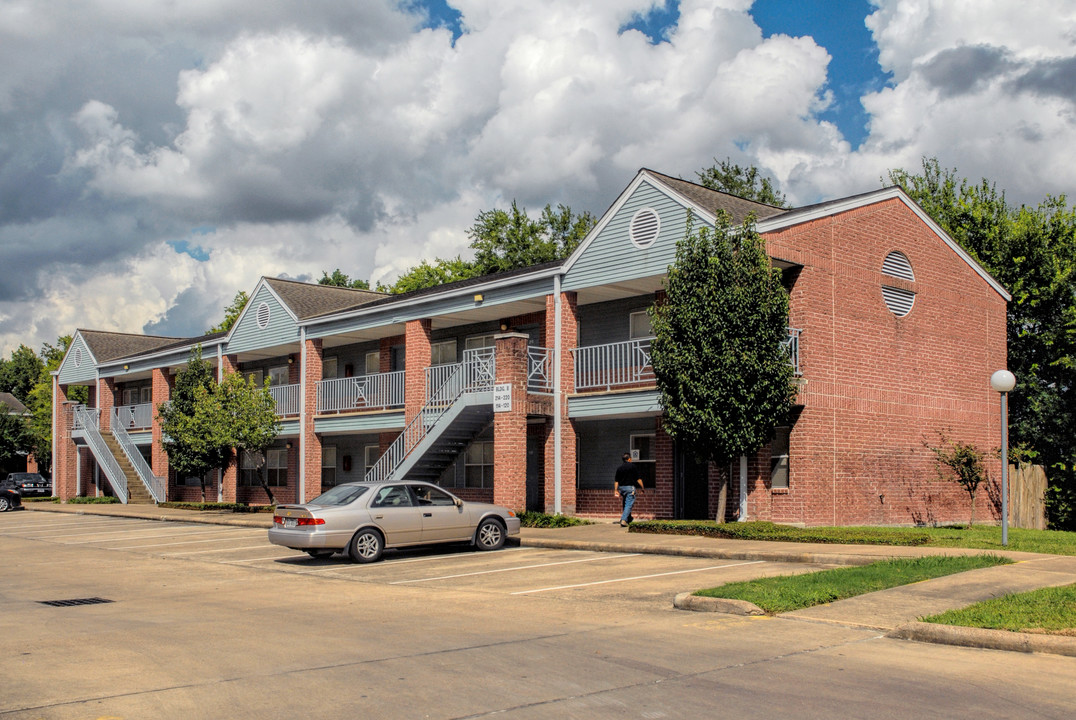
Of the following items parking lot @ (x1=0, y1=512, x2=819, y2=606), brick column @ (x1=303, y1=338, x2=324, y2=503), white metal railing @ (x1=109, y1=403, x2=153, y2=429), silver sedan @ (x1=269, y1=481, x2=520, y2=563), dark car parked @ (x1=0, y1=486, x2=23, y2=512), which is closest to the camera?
parking lot @ (x1=0, y1=512, x2=819, y2=606)

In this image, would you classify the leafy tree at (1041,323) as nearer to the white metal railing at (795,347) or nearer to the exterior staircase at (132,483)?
the white metal railing at (795,347)

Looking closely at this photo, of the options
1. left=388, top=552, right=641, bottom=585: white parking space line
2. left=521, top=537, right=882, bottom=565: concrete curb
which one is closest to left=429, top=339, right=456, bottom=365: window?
left=521, top=537, right=882, bottom=565: concrete curb

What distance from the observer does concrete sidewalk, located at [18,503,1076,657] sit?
920cm

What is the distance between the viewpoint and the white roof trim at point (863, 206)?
21203 millimetres

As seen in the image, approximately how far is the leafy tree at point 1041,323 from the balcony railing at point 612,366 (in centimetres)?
1369

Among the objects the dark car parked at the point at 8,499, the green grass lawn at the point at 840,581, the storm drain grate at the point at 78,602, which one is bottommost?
the dark car parked at the point at 8,499

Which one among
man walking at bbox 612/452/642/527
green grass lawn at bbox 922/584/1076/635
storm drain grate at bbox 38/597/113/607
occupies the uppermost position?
man walking at bbox 612/452/642/527

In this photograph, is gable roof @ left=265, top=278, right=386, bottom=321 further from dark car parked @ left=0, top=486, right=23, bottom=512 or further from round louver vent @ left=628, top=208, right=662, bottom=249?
round louver vent @ left=628, top=208, right=662, bottom=249

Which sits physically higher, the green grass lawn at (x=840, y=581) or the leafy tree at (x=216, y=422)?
the leafy tree at (x=216, y=422)

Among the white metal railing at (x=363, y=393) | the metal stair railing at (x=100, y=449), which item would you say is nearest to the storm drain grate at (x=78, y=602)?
the white metal railing at (x=363, y=393)

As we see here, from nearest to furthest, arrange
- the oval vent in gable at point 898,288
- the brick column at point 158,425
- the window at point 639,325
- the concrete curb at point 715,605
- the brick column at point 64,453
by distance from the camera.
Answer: the concrete curb at point 715,605 → the oval vent in gable at point 898,288 → the window at point 639,325 → the brick column at point 158,425 → the brick column at point 64,453

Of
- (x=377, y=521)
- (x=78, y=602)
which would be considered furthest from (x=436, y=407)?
(x=78, y=602)

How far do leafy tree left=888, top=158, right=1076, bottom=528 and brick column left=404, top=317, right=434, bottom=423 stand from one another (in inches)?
715

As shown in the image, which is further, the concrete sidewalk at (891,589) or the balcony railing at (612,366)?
the balcony railing at (612,366)
